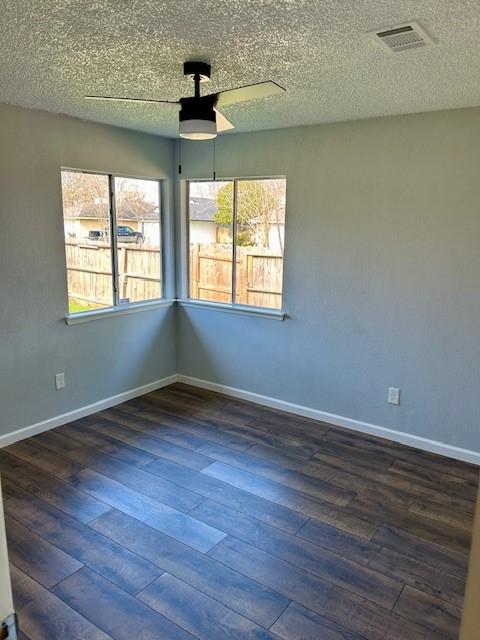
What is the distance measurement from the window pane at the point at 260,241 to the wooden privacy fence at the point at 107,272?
89 cm

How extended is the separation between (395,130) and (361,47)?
4.63ft

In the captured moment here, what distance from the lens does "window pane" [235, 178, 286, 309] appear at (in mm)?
4020

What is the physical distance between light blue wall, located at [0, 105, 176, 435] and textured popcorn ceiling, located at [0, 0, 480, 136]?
321mm

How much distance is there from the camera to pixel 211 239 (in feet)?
14.7

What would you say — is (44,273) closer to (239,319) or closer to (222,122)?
(239,319)

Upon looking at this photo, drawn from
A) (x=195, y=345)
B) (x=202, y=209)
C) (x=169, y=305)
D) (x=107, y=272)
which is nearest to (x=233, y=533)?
(x=195, y=345)

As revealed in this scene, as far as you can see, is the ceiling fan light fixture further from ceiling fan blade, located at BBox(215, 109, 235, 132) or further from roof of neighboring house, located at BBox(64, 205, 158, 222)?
roof of neighboring house, located at BBox(64, 205, 158, 222)

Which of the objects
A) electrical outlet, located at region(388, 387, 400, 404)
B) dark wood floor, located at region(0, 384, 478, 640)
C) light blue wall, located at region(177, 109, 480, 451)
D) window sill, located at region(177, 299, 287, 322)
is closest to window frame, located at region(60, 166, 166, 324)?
window sill, located at region(177, 299, 287, 322)

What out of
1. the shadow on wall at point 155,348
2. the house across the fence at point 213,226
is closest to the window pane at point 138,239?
the shadow on wall at point 155,348

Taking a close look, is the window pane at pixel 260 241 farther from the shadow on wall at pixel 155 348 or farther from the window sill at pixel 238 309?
A: the shadow on wall at pixel 155 348

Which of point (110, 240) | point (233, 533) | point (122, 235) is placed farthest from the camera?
point (122, 235)

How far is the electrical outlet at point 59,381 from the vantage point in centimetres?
372

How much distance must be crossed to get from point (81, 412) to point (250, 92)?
2949mm

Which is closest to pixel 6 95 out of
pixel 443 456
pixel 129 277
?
pixel 129 277
